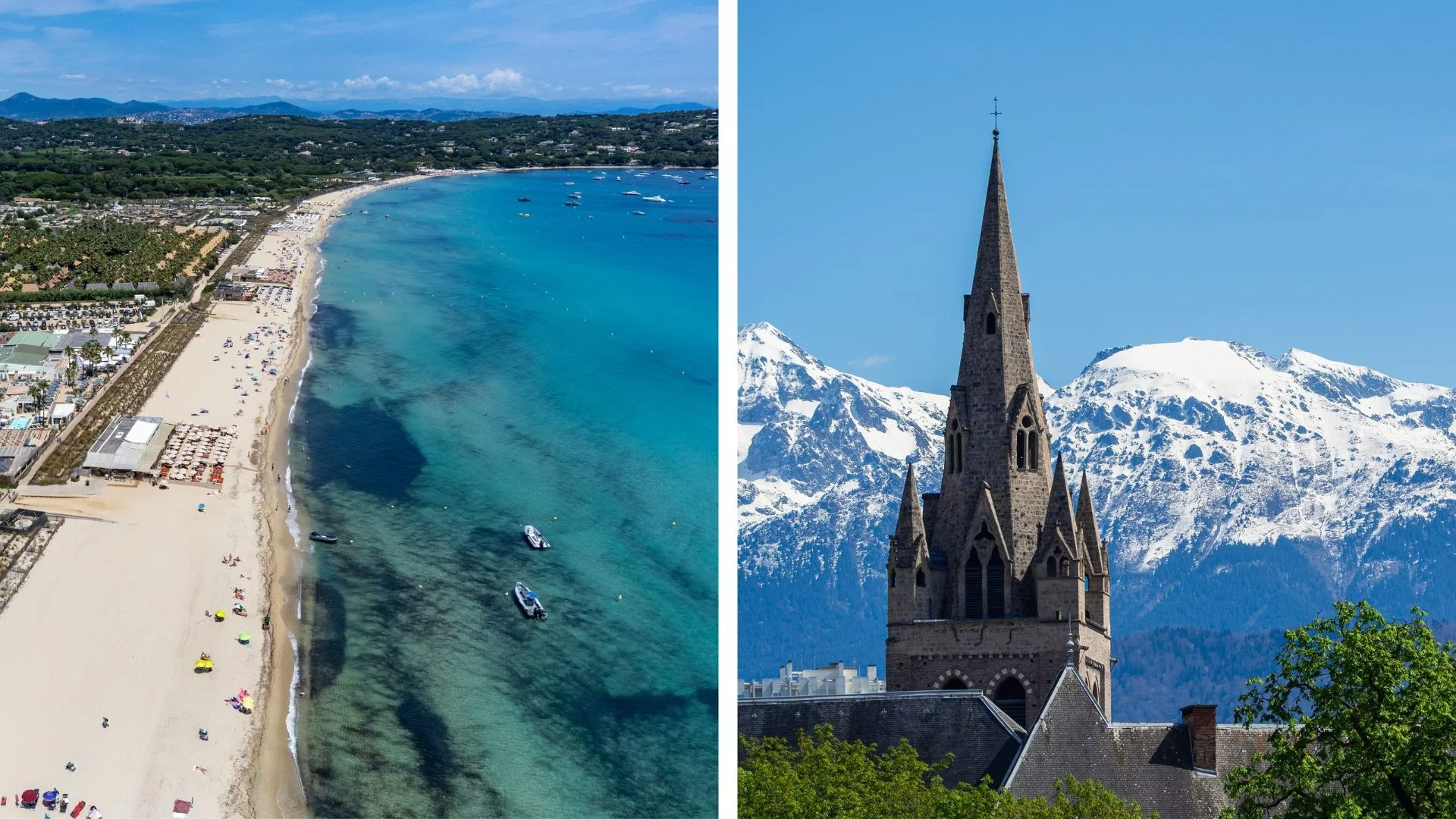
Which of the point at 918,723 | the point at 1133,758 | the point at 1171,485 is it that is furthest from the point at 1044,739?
the point at 1171,485

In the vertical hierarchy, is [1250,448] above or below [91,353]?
below

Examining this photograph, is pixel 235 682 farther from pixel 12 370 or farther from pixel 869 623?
pixel 869 623

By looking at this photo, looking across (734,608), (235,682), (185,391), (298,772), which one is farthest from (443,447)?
(734,608)

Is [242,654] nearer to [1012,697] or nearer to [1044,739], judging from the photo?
[1012,697]

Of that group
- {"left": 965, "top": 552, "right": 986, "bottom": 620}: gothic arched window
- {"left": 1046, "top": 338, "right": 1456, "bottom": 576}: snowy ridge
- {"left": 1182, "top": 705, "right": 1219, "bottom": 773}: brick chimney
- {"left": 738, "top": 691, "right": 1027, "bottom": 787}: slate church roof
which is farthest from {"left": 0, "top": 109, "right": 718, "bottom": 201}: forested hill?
{"left": 1182, "top": 705, "right": 1219, "bottom": 773}: brick chimney

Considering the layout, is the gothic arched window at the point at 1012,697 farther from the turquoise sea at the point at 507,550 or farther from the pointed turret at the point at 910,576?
the turquoise sea at the point at 507,550
